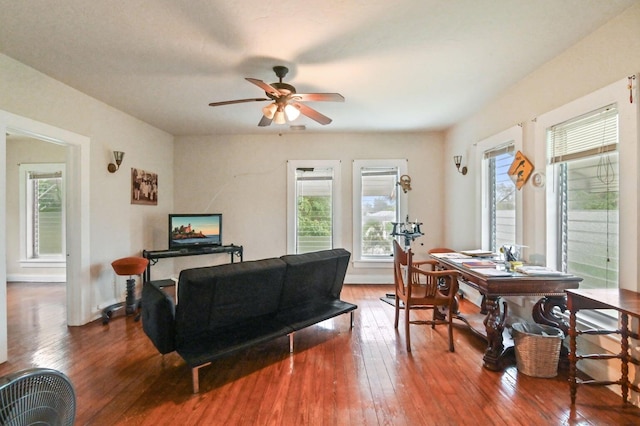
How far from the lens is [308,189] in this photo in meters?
5.21

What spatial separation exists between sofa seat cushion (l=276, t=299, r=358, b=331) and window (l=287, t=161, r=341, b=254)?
2063mm

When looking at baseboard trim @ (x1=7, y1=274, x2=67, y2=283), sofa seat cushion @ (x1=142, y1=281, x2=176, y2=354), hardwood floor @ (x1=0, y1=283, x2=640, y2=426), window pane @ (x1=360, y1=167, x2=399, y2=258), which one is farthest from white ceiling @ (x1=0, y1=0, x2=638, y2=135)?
baseboard trim @ (x1=7, y1=274, x2=67, y2=283)

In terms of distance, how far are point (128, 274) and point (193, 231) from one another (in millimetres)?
1189

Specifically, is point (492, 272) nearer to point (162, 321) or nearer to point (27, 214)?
point (162, 321)

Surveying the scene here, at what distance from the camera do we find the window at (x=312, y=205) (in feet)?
16.9

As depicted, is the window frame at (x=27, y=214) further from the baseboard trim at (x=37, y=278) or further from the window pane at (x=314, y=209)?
the window pane at (x=314, y=209)

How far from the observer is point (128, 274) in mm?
3549

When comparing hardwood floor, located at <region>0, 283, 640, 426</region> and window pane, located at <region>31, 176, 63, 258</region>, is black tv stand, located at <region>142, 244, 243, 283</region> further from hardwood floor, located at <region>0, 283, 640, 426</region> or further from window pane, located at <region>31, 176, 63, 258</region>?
window pane, located at <region>31, 176, 63, 258</region>

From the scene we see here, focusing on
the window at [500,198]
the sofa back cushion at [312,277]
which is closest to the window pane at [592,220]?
the window at [500,198]

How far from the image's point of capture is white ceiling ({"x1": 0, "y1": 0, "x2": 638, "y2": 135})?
77.8 inches

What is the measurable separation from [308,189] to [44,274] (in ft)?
16.8

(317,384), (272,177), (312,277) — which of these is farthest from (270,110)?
(272,177)

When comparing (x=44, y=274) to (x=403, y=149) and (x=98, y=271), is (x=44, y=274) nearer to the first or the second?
(x=98, y=271)

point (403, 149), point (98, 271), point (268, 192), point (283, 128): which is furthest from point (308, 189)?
point (98, 271)
